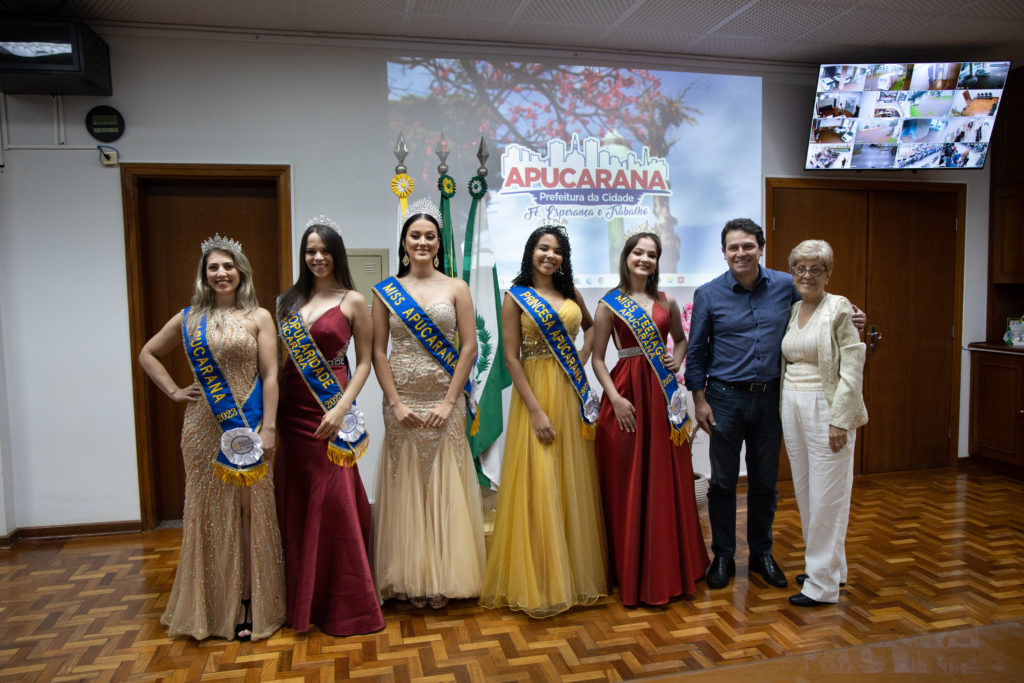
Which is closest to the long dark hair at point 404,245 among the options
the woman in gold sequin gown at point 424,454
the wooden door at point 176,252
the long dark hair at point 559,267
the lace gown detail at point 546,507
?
the woman in gold sequin gown at point 424,454

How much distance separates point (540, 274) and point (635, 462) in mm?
783

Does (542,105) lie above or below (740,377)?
above

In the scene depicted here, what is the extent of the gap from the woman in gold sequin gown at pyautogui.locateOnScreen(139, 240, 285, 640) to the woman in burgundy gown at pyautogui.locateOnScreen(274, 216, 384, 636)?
93mm

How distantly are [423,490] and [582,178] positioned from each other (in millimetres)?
2043

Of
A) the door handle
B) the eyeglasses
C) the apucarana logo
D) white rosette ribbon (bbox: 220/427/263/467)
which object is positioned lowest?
white rosette ribbon (bbox: 220/427/263/467)

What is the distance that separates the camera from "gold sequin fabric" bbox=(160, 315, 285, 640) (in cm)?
234

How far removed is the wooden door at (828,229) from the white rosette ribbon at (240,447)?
3.05 m

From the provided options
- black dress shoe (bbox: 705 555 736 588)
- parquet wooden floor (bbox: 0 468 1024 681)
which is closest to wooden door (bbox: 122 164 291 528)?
parquet wooden floor (bbox: 0 468 1024 681)

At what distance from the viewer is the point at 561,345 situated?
8.36 feet

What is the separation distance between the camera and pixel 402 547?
2.52 metres

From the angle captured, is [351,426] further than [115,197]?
No

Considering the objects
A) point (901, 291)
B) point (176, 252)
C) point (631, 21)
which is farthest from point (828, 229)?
point (176, 252)

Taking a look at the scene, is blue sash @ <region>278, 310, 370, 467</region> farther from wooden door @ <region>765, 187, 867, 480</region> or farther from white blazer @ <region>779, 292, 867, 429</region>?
wooden door @ <region>765, 187, 867, 480</region>

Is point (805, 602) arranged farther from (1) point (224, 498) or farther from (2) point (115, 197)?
(2) point (115, 197)
